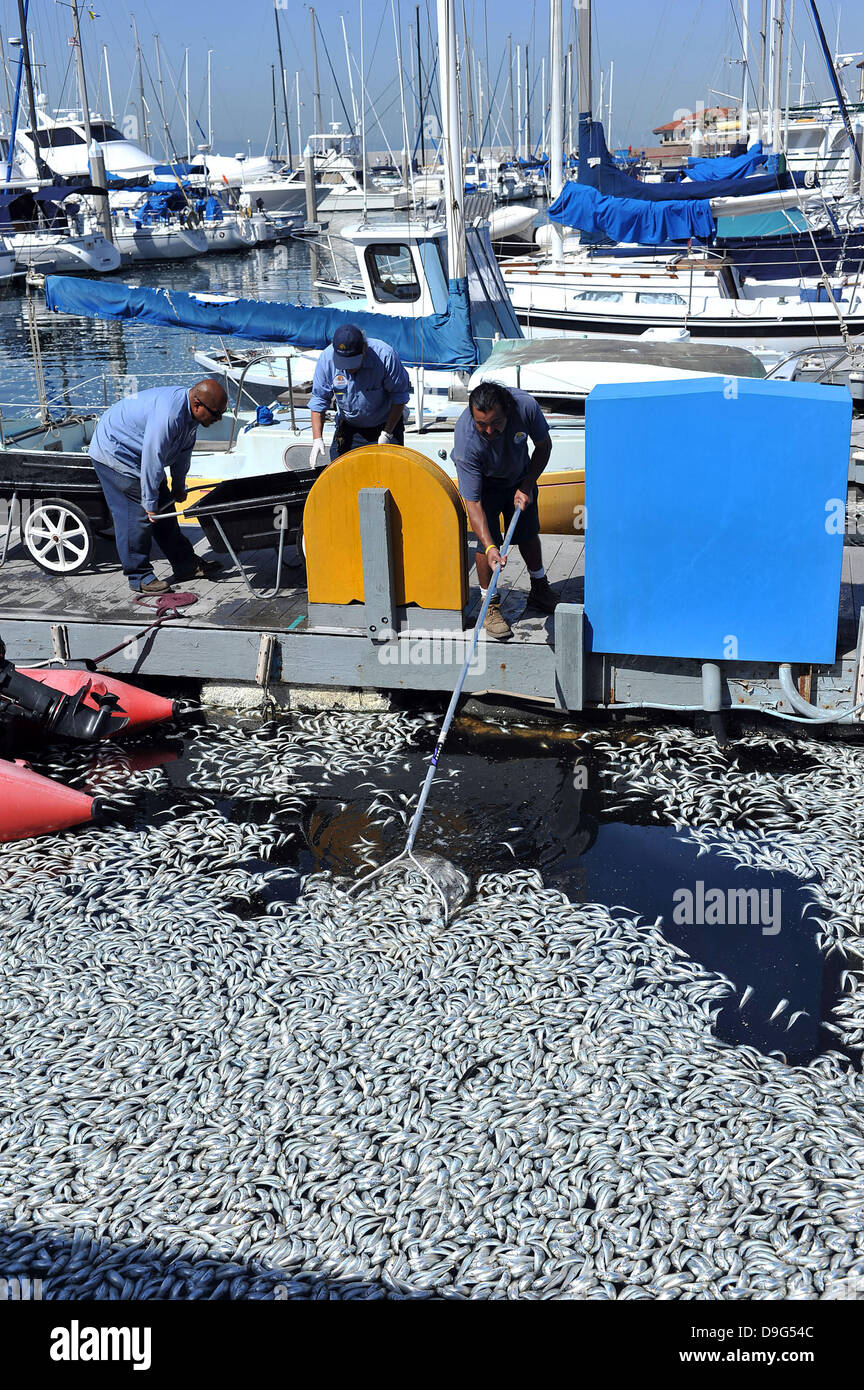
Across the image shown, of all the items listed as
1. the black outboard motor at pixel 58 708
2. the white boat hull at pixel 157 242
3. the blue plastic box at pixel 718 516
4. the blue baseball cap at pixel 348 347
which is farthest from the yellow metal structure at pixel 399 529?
the white boat hull at pixel 157 242

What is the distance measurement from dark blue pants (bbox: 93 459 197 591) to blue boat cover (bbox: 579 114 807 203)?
51.8ft

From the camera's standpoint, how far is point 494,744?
9172 mm

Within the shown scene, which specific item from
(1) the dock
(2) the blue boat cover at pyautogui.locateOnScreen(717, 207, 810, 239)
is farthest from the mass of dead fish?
(2) the blue boat cover at pyautogui.locateOnScreen(717, 207, 810, 239)

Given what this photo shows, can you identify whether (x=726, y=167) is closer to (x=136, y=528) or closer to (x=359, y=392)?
(x=359, y=392)

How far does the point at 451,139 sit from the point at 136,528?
264 inches

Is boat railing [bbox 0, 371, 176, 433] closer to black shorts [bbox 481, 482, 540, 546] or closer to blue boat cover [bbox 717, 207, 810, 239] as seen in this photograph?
black shorts [bbox 481, 482, 540, 546]

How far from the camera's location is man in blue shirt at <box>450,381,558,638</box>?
8.18 metres

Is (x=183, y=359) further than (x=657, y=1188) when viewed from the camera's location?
Yes

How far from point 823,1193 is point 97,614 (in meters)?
7.23

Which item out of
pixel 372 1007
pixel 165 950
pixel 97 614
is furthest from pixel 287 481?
pixel 372 1007

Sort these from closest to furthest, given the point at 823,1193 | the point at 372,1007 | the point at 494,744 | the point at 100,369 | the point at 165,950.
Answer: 1. the point at 823,1193
2. the point at 372,1007
3. the point at 165,950
4. the point at 494,744
5. the point at 100,369

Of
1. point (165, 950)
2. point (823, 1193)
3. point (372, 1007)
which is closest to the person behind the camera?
point (823, 1193)

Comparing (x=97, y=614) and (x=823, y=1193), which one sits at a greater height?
(x=97, y=614)
